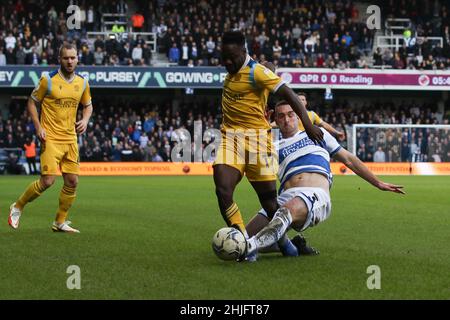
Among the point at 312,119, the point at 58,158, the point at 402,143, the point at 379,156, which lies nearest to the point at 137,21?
the point at 379,156

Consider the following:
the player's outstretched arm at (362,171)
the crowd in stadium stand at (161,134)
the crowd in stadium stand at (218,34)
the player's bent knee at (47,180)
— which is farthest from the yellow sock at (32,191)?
the crowd in stadium stand at (218,34)

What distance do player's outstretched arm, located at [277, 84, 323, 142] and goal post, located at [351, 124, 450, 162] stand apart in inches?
1166

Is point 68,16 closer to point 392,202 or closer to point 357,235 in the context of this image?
point 392,202

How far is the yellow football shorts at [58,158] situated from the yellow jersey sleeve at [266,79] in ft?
13.3

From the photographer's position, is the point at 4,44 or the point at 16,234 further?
the point at 4,44

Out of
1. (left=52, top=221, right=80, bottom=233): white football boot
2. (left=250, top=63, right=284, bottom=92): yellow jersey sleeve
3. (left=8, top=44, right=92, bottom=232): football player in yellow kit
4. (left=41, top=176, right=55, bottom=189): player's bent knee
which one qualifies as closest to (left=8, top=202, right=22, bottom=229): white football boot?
(left=8, top=44, right=92, bottom=232): football player in yellow kit

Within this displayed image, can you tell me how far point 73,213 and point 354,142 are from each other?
2421cm

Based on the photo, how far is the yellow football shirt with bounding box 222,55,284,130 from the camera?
8.55 meters

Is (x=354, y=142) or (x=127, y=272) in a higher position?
(x=127, y=272)

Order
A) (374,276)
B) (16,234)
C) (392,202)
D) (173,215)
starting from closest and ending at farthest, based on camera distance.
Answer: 1. (374,276)
2. (16,234)
3. (173,215)
4. (392,202)

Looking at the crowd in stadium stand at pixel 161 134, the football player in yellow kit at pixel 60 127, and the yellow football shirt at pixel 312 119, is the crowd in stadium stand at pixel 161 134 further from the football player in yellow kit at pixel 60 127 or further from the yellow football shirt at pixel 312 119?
the yellow football shirt at pixel 312 119

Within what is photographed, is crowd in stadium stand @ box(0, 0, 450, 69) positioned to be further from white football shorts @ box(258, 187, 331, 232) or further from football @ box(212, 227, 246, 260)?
football @ box(212, 227, 246, 260)

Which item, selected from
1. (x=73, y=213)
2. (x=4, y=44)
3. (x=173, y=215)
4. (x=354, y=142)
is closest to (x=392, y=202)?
(x=173, y=215)
